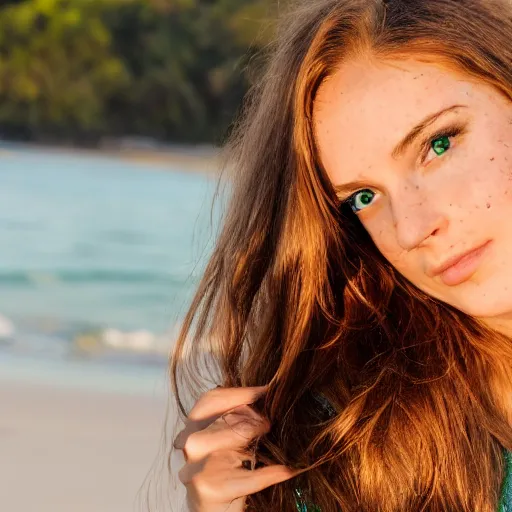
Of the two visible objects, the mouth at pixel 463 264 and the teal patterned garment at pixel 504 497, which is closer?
the mouth at pixel 463 264

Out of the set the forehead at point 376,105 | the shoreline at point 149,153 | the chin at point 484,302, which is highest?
the shoreline at point 149,153

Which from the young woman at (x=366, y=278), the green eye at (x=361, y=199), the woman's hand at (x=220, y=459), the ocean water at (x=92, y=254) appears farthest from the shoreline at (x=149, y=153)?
the woman's hand at (x=220, y=459)

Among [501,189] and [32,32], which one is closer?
[501,189]

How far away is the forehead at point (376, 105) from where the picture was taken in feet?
6.16

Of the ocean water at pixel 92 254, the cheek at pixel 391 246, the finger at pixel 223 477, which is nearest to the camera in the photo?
the finger at pixel 223 477

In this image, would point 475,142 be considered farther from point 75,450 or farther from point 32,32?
point 32,32

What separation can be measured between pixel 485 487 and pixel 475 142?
638mm

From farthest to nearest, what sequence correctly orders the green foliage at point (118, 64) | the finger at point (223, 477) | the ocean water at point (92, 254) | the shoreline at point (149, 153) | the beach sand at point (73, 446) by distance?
the green foliage at point (118, 64), the shoreline at point (149, 153), the ocean water at point (92, 254), the beach sand at point (73, 446), the finger at point (223, 477)

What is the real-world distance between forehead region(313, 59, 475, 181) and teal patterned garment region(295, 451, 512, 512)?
605 mm

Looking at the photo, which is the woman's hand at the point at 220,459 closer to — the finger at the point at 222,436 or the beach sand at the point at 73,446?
the finger at the point at 222,436

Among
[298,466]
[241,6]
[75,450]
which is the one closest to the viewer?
[298,466]

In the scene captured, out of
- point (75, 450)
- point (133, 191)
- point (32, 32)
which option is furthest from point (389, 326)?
point (32, 32)

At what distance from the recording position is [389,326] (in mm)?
2248

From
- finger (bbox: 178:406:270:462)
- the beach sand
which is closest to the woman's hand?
finger (bbox: 178:406:270:462)
